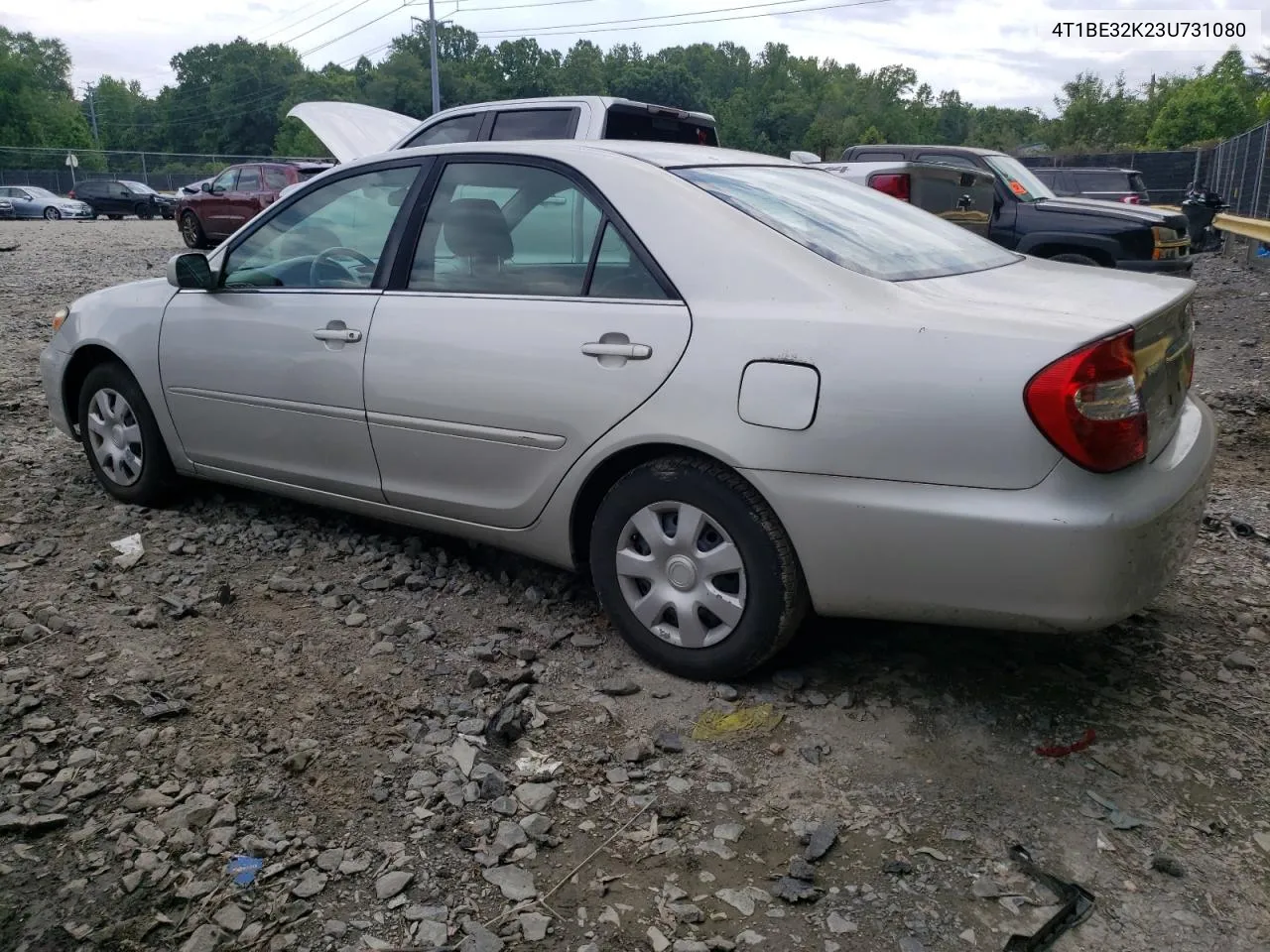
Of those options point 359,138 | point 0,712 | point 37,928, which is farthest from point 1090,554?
point 359,138

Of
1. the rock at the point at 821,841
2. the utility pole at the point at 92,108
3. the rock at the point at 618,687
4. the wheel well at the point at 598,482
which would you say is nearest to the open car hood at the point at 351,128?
the wheel well at the point at 598,482

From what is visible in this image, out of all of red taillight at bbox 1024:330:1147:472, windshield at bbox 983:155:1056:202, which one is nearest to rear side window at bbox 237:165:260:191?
windshield at bbox 983:155:1056:202

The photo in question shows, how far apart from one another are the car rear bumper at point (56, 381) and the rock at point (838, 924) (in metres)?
4.23

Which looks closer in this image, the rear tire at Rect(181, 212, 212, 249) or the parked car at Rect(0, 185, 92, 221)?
the rear tire at Rect(181, 212, 212, 249)

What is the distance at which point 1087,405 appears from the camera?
2498mm

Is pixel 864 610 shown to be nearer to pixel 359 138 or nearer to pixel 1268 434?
pixel 1268 434

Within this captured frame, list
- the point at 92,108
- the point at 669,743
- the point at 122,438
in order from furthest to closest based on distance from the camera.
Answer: the point at 92,108 < the point at 122,438 < the point at 669,743

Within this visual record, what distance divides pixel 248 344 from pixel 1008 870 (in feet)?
10.6

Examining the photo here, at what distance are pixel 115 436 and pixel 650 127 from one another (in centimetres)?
586

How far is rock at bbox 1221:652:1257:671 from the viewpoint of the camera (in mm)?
3230

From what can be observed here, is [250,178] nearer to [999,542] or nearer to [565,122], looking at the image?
[565,122]

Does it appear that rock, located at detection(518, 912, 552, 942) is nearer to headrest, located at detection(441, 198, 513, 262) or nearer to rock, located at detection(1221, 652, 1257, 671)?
headrest, located at detection(441, 198, 513, 262)

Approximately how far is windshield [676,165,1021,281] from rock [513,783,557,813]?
Answer: 1.62m

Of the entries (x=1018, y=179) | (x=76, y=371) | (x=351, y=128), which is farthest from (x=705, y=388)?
(x=351, y=128)
